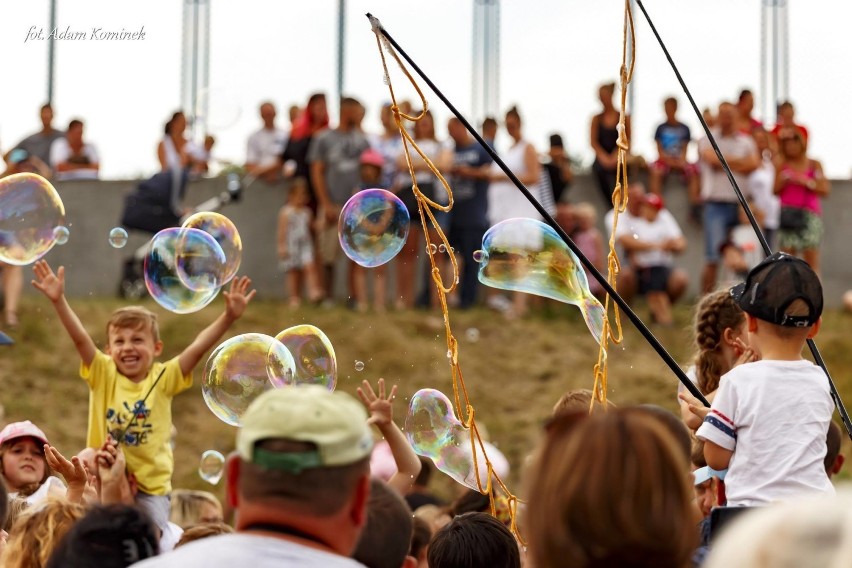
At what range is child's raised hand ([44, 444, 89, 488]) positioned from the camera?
5.11m

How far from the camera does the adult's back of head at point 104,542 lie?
10.5 ft

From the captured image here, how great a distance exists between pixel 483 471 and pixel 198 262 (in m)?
1.69

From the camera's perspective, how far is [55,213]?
709 cm

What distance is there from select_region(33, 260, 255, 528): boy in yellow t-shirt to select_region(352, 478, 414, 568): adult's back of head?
2848 millimetres

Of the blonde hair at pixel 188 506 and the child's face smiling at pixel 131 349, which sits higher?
the child's face smiling at pixel 131 349

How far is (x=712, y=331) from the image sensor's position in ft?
17.5

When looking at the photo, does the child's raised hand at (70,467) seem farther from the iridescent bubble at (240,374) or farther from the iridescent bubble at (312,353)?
the iridescent bubble at (312,353)

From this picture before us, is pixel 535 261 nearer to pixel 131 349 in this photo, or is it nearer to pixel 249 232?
pixel 131 349

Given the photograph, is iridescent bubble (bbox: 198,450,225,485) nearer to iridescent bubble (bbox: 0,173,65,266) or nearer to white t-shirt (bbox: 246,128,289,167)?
iridescent bubble (bbox: 0,173,65,266)

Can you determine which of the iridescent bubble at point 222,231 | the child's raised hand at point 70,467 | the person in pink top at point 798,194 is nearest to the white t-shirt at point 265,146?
the person in pink top at point 798,194

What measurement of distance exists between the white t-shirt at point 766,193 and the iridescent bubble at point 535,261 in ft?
23.4

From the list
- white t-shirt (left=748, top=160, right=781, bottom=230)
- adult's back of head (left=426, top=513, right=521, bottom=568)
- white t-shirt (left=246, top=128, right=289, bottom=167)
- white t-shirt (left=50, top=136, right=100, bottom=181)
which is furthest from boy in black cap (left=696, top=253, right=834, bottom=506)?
white t-shirt (left=50, top=136, right=100, bottom=181)

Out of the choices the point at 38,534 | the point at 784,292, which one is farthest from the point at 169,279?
the point at 784,292

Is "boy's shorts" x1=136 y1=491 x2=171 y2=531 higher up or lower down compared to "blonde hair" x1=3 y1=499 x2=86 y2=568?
lower down
